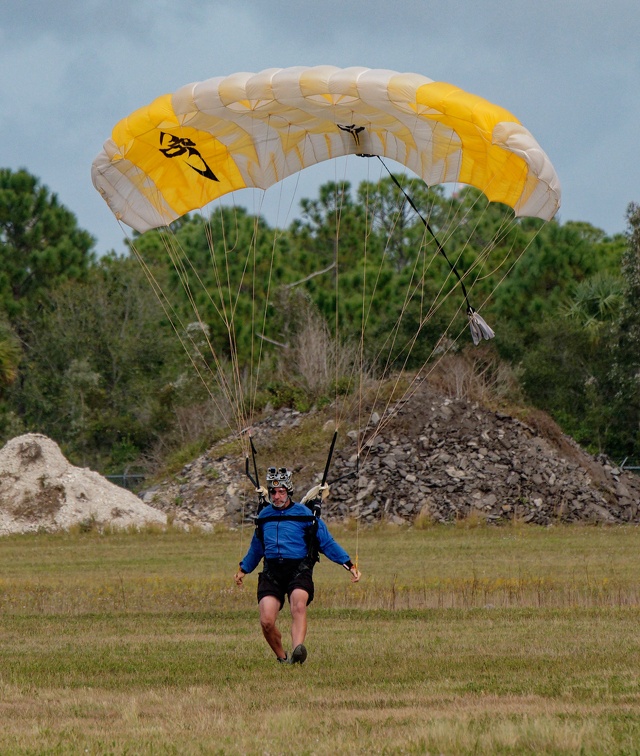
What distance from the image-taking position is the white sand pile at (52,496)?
37.4 m

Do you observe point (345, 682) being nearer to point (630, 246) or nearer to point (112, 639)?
point (112, 639)

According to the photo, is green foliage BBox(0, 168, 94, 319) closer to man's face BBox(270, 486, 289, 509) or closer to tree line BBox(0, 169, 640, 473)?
tree line BBox(0, 169, 640, 473)

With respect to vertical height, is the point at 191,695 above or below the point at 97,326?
below

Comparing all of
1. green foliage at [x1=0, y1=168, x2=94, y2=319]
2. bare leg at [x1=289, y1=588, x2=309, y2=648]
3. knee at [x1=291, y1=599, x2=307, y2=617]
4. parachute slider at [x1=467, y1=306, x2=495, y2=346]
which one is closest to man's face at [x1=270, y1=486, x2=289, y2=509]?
bare leg at [x1=289, y1=588, x2=309, y2=648]

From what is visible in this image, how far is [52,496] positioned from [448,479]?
38.0ft

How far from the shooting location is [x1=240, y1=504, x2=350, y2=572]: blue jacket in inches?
501

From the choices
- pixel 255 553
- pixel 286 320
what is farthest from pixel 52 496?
pixel 255 553

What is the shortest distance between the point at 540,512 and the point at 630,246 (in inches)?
542

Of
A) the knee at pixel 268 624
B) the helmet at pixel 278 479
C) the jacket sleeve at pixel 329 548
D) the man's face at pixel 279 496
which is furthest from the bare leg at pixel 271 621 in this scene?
the helmet at pixel 278 479

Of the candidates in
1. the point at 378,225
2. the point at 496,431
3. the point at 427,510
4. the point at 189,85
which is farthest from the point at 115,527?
the point at 378,225

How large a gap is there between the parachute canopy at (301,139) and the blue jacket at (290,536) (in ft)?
17.4

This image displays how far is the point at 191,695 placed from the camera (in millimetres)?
10648

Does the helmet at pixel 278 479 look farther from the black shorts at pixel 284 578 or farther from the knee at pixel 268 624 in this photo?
the knee at pixel 268 624

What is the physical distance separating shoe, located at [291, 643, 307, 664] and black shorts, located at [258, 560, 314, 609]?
57 centimetres
